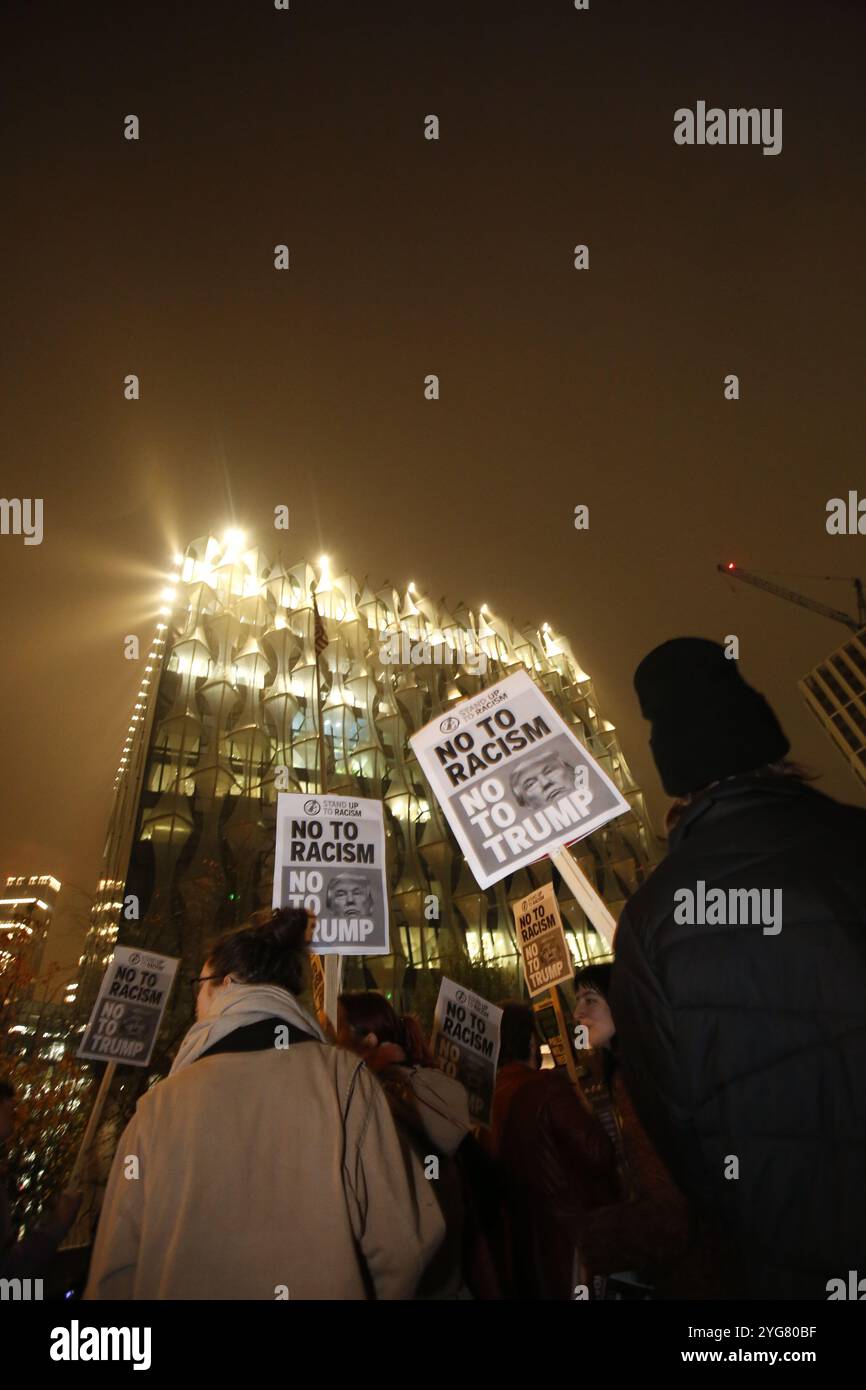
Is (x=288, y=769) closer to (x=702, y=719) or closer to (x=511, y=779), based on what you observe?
(x=511, y=779)

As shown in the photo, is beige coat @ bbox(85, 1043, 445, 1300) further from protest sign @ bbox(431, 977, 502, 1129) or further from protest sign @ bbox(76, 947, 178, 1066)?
protest sign @ bbox(76, 947, 178, 1066)

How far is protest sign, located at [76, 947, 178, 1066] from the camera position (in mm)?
9836

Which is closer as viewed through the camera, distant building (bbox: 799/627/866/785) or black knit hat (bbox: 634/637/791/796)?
black knit hat (bbox: 634/637/791/796)

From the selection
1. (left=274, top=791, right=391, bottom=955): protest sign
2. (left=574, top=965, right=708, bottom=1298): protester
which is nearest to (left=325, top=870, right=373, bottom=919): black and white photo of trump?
(left=274, top=791, right=391, bottom=955): protest sign

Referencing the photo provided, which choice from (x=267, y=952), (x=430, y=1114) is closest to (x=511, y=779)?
(x=430, y=1114)

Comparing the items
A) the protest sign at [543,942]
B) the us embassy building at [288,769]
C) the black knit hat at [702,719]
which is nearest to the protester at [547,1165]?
the black knit hat at [702,719]

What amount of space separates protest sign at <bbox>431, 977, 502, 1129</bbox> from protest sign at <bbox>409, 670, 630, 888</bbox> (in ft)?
10.6

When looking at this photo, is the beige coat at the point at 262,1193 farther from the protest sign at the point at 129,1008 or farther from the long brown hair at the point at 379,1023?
the protest sign at the point at 129,1008

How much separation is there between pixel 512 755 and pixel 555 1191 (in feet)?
8.57

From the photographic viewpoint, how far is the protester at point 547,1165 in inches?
157

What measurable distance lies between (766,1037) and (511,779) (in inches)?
144

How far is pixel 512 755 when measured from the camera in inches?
215
